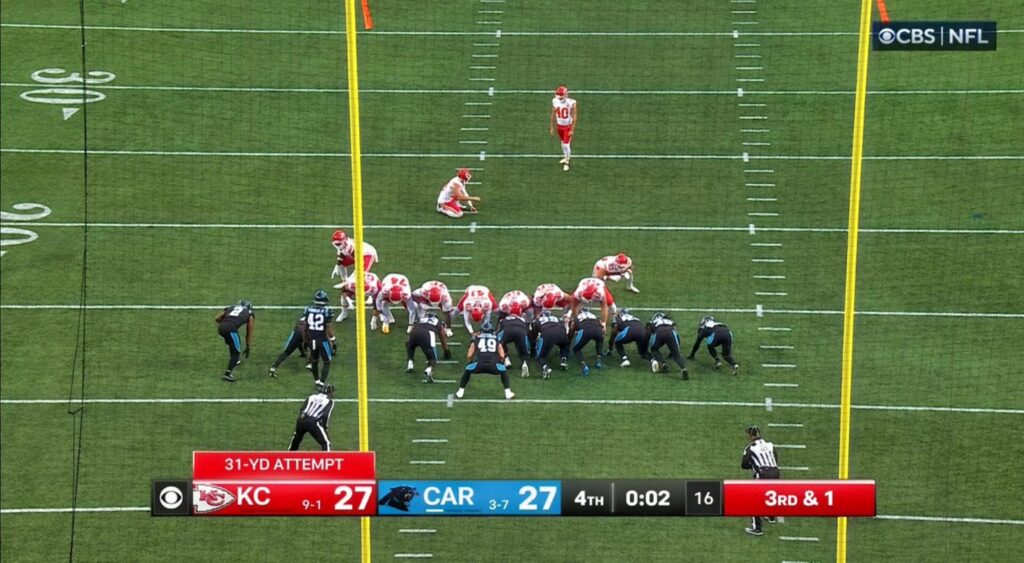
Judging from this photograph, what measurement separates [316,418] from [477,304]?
10.9 ft

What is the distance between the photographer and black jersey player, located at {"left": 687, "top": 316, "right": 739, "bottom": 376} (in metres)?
22.0

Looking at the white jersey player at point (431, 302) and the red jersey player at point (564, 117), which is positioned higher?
the red jersey player at point (564, 117)

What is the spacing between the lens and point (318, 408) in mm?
20125

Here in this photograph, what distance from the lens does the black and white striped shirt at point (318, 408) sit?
20.1 meters

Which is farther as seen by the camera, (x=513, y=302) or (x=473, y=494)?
(x=513, y=302)

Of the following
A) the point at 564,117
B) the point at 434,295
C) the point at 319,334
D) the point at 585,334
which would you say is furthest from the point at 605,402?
the point at 564,117

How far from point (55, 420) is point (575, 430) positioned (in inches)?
228

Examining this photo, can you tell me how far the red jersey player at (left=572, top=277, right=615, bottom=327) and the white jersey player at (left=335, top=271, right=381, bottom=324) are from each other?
2368 mm

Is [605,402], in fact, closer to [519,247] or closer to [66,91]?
[519,247]

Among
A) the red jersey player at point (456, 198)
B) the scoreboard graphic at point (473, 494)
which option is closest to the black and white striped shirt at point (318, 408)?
the scoreboard graphic at point (473, 494)

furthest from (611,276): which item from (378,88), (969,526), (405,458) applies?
(378,88)

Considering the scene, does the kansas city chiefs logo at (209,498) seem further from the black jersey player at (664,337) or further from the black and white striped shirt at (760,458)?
the black jersey player at (664,337)

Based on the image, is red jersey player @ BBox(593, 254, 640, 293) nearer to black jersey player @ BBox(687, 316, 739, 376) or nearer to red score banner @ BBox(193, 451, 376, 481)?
black jersey player @ BBox(687, 316, 739, 376)

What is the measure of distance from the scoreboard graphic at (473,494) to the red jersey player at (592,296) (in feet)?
22.5
